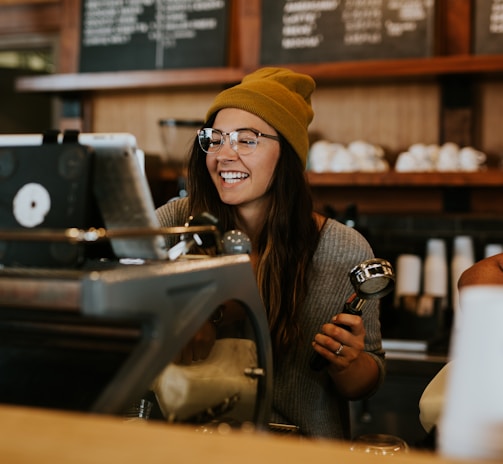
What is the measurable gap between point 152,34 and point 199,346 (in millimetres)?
2704

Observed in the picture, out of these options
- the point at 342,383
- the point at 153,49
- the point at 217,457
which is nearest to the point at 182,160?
the point at 153,49

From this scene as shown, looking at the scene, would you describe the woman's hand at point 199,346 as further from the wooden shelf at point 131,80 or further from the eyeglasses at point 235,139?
the wooden shelf at point 131,80

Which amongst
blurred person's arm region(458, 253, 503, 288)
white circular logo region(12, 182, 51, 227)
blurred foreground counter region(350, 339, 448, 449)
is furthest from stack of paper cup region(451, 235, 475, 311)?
white circular logo region(12, 182, 51, 227)

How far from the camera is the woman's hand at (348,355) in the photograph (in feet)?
4.95

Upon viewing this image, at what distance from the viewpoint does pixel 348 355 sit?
155cm

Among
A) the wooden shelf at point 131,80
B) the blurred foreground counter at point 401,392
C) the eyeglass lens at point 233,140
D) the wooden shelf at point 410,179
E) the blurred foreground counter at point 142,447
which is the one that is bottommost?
the blurred foreground counter at point 401,392

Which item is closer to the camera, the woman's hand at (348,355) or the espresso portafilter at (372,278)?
the espresso portafilter at (372,278)

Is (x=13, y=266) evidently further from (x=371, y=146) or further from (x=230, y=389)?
(x=371, y=146)

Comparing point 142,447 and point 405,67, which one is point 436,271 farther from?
point 142,447

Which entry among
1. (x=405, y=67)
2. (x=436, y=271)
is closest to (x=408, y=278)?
(x=436, y=271)

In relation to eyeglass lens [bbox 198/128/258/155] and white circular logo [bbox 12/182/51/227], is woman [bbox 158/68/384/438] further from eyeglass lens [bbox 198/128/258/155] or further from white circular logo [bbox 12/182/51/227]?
white circular logo [bbox 12/182/51/227]

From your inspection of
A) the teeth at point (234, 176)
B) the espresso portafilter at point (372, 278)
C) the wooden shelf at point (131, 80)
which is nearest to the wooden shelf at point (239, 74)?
the wooden shelf at point (131, 80)

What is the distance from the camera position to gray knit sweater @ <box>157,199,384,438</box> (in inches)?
66.2

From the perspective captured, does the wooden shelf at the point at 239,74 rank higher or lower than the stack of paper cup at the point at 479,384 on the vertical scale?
higher
